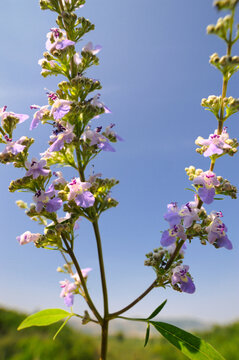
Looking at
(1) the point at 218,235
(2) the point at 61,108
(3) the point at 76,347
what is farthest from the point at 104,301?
(3) the point at 76,347

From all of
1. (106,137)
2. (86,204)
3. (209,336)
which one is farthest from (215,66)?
(209,336)

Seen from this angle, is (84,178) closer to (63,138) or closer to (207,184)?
(63,138)

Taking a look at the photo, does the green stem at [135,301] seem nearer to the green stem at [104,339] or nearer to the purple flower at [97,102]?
the green stem at [104,339]

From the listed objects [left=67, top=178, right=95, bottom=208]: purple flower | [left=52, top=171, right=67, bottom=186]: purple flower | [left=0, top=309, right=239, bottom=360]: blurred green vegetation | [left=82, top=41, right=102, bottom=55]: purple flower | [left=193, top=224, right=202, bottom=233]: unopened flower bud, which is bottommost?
[left=0, top=309, right=239, bottom=360]: blurred green vegetation

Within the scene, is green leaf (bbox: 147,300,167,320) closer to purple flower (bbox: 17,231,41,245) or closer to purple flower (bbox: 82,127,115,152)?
purple flower (bbox: 17,231,41,245)

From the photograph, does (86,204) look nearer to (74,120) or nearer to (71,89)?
(74,120)

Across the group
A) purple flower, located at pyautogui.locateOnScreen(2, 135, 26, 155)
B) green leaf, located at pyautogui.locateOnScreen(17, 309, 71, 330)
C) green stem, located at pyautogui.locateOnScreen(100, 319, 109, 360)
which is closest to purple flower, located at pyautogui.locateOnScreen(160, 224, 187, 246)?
green stem, located at pyautogui.locateOnScreen(100, 319, 109, 360)

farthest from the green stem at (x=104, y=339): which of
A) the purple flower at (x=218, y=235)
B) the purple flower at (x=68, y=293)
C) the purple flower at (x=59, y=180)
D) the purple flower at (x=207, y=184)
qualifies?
the purple flower at (x=207, y=184)
